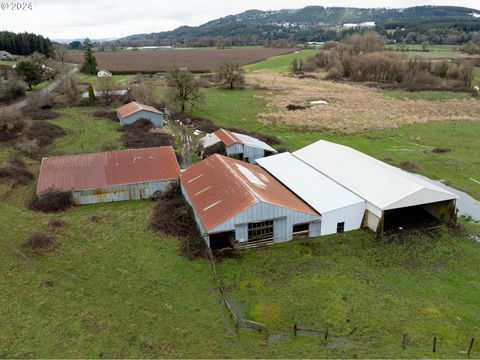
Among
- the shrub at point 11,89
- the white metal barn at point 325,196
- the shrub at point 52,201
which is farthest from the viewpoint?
the shrub at point 11,89

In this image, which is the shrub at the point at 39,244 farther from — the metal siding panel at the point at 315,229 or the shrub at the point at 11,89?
the shrub at the point at 11,89

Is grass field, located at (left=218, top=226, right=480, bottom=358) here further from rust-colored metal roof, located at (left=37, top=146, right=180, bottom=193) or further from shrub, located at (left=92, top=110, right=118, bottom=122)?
shrub, located at (left=92, top=110, right=118, bottom=122)

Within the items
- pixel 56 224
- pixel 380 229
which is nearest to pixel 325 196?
pixel 380 229

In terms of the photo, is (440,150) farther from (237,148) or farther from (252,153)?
(237,148)

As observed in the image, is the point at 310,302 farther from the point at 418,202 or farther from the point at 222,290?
the point at 418,202

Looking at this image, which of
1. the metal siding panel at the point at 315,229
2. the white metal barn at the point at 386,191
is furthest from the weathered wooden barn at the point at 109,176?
the white metal barn at the point at 386,191

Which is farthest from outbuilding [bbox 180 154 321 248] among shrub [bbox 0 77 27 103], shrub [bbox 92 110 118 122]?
shrub [bbox 0 77 27 103]

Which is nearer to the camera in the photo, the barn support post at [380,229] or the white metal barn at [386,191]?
the barn support post at [380,229]
